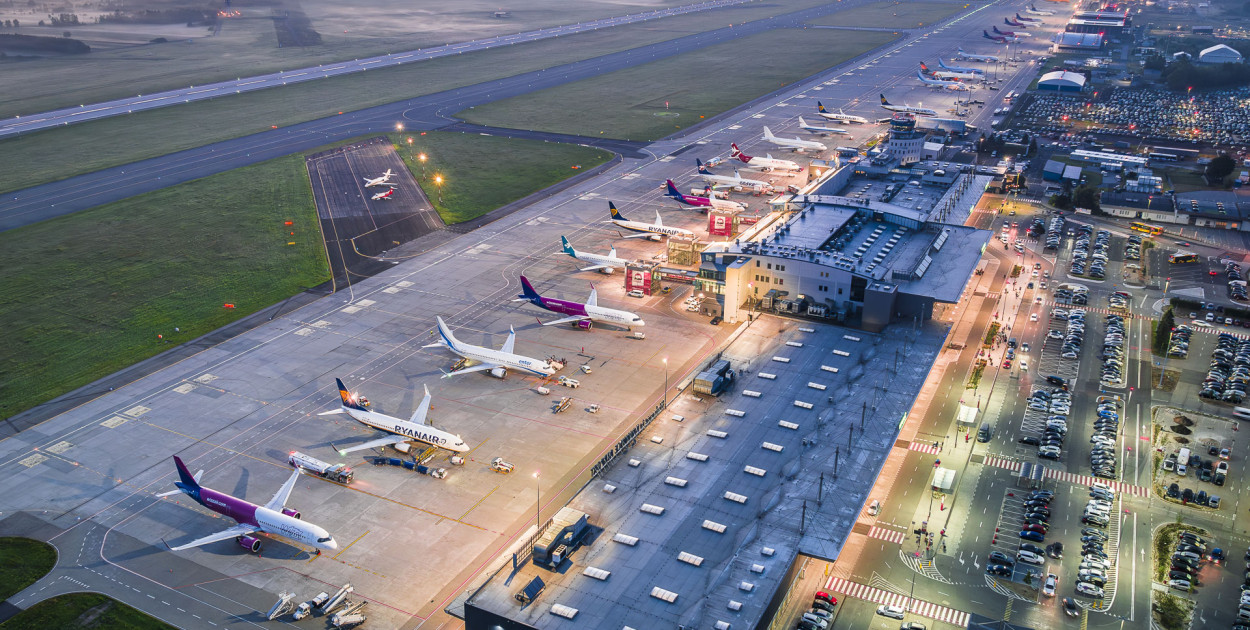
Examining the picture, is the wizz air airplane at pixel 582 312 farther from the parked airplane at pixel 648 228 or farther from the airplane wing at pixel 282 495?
the airplane wing at pixel 282 495

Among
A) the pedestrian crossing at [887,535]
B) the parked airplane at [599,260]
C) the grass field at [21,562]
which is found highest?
the parked airplane at [599,260]

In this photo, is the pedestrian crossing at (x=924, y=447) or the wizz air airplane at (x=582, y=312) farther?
the wizz air airplane at (x=582, y=312)

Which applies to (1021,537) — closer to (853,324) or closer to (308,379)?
(853,324)

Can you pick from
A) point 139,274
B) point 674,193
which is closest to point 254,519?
point 139,274

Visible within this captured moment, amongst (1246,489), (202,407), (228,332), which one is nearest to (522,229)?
(228,332)

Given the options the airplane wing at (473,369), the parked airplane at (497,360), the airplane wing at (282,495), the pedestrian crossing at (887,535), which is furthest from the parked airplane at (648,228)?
the airplane wing at (282,495)

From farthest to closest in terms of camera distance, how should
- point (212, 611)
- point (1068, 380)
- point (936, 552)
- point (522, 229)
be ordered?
point (522, 229) → point (1068, 380) → point (936, 552) → point (212, 611)

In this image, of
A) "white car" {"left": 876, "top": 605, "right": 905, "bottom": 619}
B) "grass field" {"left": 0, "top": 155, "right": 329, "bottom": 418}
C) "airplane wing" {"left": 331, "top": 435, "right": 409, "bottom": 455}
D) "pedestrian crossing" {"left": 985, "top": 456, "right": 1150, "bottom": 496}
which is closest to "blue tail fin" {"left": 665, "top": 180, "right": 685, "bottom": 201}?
"grass field" {"left": 0, "top": 155, "right": 329, "bottom": 418}
